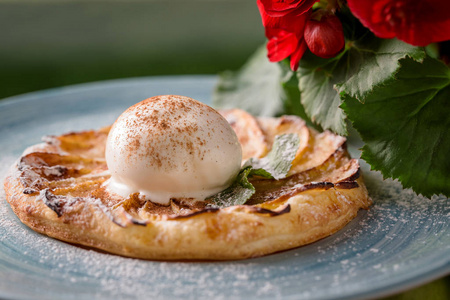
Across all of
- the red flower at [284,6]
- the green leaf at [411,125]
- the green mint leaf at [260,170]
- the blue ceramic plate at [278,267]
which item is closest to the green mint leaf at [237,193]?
the green mint leaf at [260,170]

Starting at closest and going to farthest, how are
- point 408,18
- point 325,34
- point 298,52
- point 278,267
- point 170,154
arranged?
point 278,267
point 408,18
point 170,154
point 325,34
point 298,52

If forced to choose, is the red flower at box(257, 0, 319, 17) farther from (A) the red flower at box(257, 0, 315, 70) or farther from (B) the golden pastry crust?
(B) the golden pastry crust

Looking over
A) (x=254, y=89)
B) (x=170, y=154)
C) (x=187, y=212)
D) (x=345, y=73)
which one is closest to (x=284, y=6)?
(x=345, y=73)

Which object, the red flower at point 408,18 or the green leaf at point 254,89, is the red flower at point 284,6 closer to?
the red flower at point 408,18

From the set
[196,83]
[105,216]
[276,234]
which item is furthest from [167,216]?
[196,83]

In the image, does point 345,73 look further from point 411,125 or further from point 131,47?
point 131,47


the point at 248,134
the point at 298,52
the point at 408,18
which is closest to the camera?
the point at 408,18

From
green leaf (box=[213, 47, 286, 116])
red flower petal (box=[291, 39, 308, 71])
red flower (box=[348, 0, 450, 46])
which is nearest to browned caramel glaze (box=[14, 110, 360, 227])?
green leaf (box=[213, 47, 286, 116])
